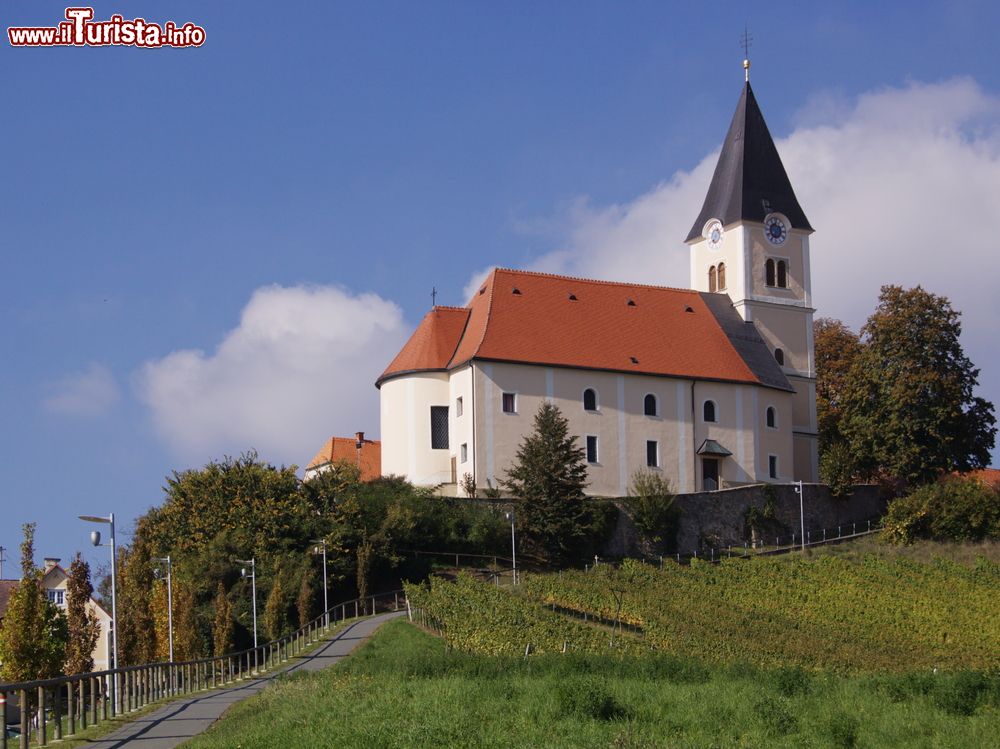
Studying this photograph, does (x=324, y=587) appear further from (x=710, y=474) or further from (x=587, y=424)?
(x=710, y=474)

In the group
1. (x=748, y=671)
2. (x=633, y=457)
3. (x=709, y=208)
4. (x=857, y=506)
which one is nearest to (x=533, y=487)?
(x=633, y=457)

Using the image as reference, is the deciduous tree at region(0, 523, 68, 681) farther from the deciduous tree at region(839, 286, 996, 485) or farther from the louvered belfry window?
the deciduous tree at region(839, 286, 996, 485)

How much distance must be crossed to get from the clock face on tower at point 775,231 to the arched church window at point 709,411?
11.2 m

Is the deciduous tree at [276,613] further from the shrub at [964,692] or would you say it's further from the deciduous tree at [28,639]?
the shrub at [964,692]

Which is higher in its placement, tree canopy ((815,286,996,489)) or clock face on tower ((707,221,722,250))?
clock face on tower ((707,221,722,250))

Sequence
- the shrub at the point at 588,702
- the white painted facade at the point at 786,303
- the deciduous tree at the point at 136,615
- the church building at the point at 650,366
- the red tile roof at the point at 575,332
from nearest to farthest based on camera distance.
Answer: the shrub at the point at 588,702, the deciduous tree at the point at 136,615, the church building at the point at 650,366, the red tile roof at the point at 575,332, the white painted facade at the point at 786,303

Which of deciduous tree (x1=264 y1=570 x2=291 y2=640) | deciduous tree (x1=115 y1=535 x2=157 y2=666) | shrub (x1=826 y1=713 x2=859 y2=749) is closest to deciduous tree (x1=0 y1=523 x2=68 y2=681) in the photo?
deciduous tree (x1=115 y1=535 x2=157 y2=666)

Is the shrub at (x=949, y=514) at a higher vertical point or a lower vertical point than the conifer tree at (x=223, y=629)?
higher

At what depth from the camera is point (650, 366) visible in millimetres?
71500

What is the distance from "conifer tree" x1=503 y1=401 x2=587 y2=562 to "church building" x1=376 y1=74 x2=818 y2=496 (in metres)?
4.18

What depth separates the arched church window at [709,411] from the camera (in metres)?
72.3

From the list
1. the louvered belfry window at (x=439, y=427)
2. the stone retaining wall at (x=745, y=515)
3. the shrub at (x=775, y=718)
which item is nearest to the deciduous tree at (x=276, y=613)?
the stone retaining wall at (x=745, y=515)

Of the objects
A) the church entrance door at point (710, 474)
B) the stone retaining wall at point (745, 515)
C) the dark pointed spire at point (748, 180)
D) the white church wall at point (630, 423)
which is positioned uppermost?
the dark pointed spire at point (748, 180)

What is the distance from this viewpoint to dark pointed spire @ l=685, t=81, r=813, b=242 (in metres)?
78.1
